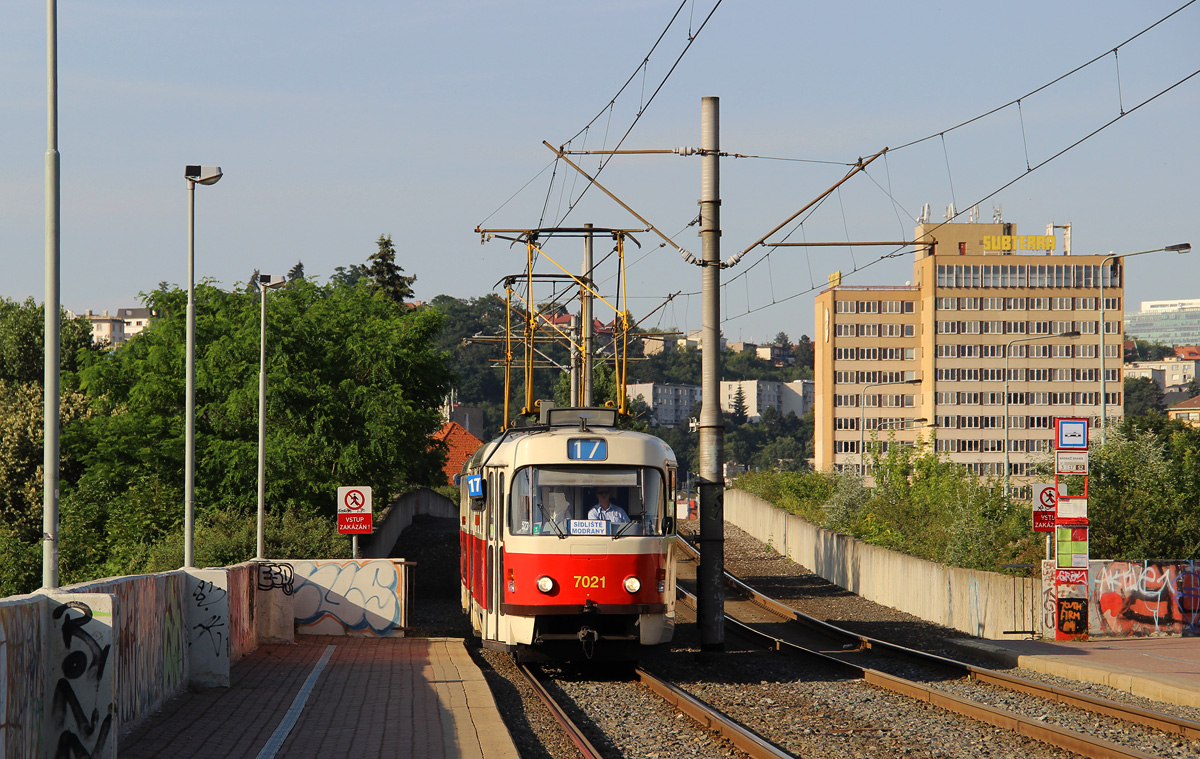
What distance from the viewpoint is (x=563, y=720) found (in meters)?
13.3

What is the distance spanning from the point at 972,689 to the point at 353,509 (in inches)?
582

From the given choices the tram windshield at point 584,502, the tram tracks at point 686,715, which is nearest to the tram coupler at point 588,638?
the tram tracks at point 686,715

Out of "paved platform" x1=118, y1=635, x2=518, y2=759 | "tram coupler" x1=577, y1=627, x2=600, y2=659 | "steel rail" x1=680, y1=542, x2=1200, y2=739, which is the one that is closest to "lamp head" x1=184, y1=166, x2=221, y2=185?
"paved platform" x1=118, y1=635, x2=518, y2=759

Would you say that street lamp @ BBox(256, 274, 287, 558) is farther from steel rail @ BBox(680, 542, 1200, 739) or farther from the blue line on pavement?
steel rail @ BBox(680, 542, 1200, 739)

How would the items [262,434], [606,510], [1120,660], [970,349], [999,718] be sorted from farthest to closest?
[970,349]
[262,434]
[1120,660]
[606,510]
[999,718]

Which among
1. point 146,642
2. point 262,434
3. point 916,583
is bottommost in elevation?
point 916,583

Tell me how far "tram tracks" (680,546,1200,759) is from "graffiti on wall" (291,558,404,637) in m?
6.81

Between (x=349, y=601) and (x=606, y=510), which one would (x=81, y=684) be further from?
(x=349, y=601)

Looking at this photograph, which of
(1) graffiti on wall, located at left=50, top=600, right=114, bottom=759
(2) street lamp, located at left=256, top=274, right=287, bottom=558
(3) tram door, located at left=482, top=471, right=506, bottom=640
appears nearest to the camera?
(1) graffiti on wall, located at left=50, top=600, right=114, bottom=759

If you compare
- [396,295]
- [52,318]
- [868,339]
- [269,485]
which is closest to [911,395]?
[868,339]

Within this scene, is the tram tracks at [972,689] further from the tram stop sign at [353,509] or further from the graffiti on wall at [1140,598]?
the tram stop sign at [353,509]

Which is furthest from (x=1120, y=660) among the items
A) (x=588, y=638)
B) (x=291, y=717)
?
(x=291, y=717)

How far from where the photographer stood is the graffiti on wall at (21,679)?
27.0 ft

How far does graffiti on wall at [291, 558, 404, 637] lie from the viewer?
81.2 feet
